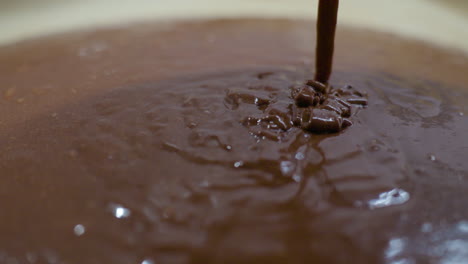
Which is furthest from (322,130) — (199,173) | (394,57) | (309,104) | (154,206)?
(394,57)

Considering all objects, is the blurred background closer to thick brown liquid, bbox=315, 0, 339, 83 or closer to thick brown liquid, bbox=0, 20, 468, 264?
thick brown liquid, bbox=0, 20, 468, 264

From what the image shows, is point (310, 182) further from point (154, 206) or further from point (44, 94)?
point (44, 94)

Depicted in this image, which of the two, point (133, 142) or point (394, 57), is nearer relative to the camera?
point (133, 142)

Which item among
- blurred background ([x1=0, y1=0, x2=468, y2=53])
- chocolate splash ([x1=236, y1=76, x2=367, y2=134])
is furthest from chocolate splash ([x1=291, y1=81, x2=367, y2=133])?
blurred background ([x1=0, y1=0, x2=468, y2=53])

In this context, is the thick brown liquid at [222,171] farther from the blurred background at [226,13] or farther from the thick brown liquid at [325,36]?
the blurred background at [226,13]

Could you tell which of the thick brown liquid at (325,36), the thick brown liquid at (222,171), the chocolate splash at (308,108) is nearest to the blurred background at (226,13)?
the thick brown liquid at (222,171)

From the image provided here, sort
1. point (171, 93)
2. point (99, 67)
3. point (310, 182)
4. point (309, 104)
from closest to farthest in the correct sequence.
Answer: point (310, 182)
point (309, 104)
point (171, 93)
point (99, 67)
